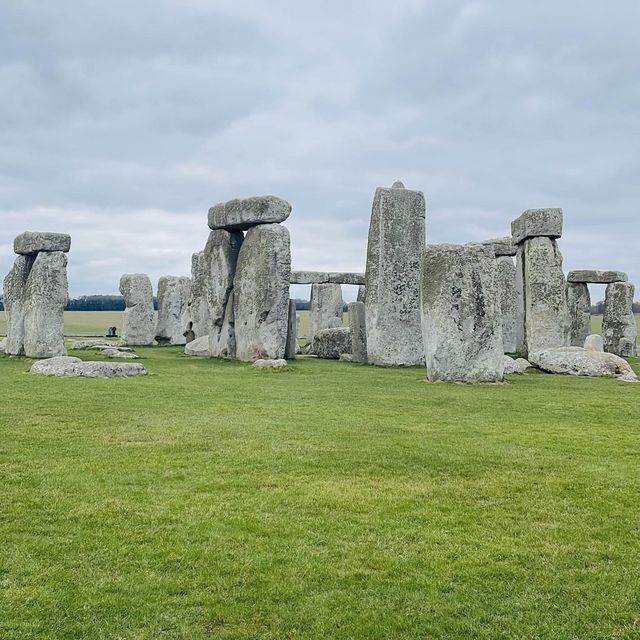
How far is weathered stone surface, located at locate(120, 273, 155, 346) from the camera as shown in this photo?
81.5ft

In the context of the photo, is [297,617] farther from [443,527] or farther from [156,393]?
[156,393]

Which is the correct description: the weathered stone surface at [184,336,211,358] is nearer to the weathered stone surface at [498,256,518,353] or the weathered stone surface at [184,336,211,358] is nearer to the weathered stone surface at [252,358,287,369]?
the weathered stone surface at [252,358,287,369]

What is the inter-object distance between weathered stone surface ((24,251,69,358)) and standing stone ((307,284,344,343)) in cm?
1308

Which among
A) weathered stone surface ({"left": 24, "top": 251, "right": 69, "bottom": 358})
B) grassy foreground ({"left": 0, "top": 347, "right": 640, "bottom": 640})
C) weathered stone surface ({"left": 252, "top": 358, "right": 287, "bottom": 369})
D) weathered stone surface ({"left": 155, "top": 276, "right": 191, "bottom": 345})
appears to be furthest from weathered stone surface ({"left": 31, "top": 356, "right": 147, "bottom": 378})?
weathered stone surface ({"left": 155, "top": 276, "right": 191, "bottom": 345})

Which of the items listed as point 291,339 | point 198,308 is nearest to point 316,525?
point 291,339

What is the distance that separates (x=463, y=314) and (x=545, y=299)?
20.8ft

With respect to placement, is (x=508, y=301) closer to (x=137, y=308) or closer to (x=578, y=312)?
(x=578, y=312)

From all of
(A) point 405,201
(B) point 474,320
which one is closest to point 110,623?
(B) point 474,320

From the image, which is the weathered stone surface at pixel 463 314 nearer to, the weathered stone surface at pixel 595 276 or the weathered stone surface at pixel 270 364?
the weathered stone surface at pixel 270 364

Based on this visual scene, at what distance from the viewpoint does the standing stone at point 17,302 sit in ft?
54.6

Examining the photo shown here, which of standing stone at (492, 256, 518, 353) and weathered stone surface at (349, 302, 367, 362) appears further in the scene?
standing stone at (492, 256, 518, 353)

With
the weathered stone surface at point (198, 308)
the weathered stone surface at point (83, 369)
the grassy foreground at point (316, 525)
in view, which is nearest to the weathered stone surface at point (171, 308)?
the weathered stone surface at point (198, 308)

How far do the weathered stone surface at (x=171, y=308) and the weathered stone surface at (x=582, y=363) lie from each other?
14.8 metres

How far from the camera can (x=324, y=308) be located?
27.9m
